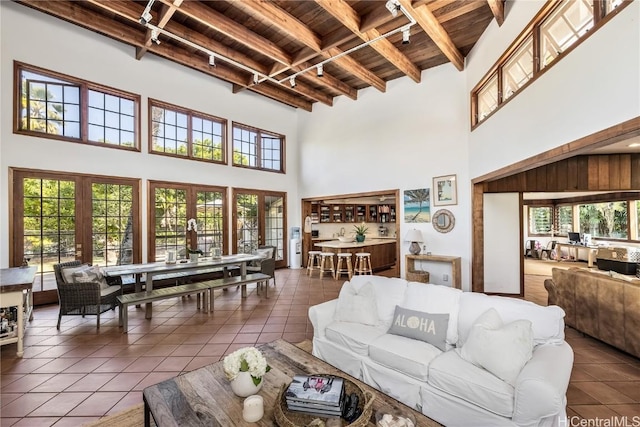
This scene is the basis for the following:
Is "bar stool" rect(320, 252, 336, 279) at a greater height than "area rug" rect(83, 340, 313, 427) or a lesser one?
greater

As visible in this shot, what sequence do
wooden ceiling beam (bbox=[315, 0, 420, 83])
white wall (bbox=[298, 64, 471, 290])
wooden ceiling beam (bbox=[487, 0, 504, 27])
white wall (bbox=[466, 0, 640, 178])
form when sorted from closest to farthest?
white wall (bbox=[466, 0, 640, 178]) → wooden ceiling beam (bbox=[487, 0, 504, 27]) → wooden ceiling beam (bbox=[315, 0, 420, 83]) → white wall (bbox=[298, 64, 471, 290])

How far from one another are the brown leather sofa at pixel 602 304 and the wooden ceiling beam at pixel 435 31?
12.5 ft

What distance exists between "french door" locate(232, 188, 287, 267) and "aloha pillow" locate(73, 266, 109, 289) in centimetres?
338

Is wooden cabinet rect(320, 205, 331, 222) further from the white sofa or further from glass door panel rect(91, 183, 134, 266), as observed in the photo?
the white sofa

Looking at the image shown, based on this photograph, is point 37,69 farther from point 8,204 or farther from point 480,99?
point 480,99

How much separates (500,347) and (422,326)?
2.04 feet

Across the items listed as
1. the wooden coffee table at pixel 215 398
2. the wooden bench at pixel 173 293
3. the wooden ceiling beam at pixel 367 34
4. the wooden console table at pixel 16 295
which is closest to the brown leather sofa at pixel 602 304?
the wooden coffee table at pixel 215 398

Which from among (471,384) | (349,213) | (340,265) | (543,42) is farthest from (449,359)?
(349,213)

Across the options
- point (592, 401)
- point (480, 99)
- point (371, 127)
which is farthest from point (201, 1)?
point (592, 401)

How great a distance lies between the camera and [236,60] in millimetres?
5430

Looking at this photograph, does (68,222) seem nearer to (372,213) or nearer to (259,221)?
(259,221)

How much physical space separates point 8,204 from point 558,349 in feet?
23.1

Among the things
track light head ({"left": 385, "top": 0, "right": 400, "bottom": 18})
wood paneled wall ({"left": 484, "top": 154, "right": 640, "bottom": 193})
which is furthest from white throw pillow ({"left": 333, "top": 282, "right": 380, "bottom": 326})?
wood paneled wall ({"left": 484, "top": 154, "right": 640, "bottom": 193})

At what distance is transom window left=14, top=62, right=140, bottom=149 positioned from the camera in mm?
4680
